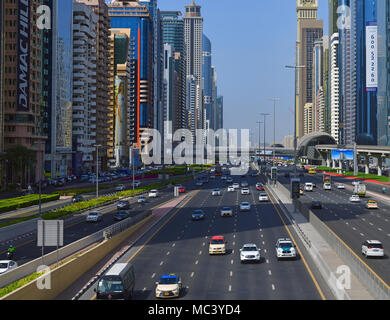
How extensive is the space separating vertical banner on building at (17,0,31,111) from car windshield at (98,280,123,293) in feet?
304

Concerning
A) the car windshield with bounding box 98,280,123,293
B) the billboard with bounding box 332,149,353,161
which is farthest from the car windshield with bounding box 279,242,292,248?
the billboard with bounding box 332,149,353,161

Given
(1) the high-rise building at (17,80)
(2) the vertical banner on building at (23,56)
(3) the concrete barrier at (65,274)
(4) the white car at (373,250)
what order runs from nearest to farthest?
(3) the concrete barrier at (65,274)
(4) the white car at (373,250)
(1) the high-rise building at (17,80)
(2) the vertical banner on building at (23,56)

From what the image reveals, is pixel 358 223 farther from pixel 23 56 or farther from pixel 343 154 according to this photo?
pixel 343 154

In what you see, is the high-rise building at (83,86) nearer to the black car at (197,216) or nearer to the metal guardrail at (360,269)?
the black car at (197,216)

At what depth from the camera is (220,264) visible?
36281mm

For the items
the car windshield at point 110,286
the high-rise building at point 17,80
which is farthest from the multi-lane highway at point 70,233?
the high-rise building at point 17,80

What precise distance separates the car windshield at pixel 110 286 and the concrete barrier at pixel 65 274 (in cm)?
271

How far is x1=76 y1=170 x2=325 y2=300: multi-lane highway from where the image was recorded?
91.5 ft

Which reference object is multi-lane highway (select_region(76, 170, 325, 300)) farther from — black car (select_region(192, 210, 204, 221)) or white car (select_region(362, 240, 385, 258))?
white car (select_region(362, 240, 385, 258))

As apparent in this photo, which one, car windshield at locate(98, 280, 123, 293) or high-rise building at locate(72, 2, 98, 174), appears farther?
high-rise building at locate(72, 2, 98, 174)

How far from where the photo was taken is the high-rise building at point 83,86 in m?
159

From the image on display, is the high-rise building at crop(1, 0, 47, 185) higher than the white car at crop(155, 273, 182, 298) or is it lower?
higher

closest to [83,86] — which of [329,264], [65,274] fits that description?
[65,274]
